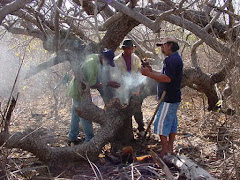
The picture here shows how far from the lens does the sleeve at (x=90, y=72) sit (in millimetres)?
4145

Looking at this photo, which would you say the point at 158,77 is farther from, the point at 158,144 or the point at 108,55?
the point at 158,144

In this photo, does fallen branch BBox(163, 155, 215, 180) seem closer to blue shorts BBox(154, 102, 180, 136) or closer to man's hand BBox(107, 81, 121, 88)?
blue shorts BBox(154, 102, 180, 136)

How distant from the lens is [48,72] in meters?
7.86

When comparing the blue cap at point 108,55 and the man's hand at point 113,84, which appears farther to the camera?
the man's hand at point 113,84

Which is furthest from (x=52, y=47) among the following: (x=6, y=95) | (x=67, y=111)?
(x=6, y=95)

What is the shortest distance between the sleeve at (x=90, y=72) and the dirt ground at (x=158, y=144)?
3.67 feet

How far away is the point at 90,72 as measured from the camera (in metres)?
4.16

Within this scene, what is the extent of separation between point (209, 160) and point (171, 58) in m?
1.60

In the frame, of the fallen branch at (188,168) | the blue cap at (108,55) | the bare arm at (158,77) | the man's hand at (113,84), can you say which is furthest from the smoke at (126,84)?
the fallen branch at (188,168)

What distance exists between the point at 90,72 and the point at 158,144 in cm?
177

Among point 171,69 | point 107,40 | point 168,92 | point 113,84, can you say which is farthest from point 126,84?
point 171,69

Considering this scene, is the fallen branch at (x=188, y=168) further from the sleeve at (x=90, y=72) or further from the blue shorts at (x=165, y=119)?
the sleeve at (x=90, y=72)

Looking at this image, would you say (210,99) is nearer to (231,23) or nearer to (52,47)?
(231,23)

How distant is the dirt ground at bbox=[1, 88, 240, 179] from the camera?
124 inches
